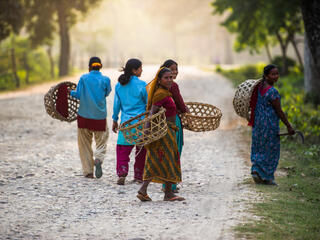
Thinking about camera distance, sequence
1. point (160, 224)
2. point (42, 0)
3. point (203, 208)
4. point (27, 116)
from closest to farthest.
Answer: point (160, 224) < point (203, 208) < point (27, 116) < point (42, 0)

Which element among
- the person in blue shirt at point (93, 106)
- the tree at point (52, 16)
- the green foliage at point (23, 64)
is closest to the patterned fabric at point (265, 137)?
the person in blue shirt at point (93, 106)

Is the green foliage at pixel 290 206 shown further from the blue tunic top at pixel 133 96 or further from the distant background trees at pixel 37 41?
the distant background trees at pixel 37 41

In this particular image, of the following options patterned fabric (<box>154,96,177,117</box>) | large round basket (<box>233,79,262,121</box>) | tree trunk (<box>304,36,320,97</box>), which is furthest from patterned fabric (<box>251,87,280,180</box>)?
tree trunk (<box>304,36,320,97</box>)

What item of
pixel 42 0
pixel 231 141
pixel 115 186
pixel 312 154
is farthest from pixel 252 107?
Answer: pixel 42 0

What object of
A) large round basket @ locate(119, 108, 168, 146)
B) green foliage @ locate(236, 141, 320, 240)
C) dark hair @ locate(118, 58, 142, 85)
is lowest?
green foliage @ locate(236, 141, 320, 240)

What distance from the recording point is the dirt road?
216 inches

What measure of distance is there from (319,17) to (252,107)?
5.62 meters

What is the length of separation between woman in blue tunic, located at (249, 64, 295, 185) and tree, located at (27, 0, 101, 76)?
24710mm

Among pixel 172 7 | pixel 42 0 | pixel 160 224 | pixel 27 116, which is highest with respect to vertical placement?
pixel 172 7

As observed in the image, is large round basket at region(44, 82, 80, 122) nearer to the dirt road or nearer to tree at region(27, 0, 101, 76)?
the dirt road

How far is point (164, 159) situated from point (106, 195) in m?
1.24

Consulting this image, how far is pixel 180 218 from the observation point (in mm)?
5895

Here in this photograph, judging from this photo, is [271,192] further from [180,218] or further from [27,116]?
[27,116]

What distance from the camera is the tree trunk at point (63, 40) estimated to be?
30.9m
